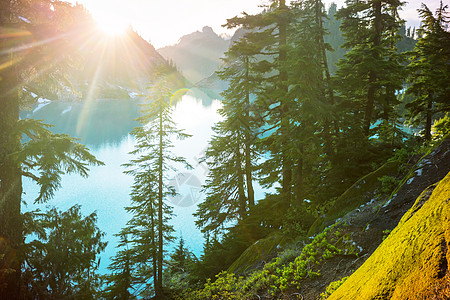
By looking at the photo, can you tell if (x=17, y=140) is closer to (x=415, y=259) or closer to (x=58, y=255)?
(x=58, y=255)

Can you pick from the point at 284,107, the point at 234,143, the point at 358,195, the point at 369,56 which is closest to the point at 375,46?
the point at 369,56

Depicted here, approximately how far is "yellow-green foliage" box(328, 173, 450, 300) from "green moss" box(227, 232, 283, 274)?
728 centimetres

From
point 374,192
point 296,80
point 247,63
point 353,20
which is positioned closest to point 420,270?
point 374,192

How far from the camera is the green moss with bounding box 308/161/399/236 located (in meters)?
7.81

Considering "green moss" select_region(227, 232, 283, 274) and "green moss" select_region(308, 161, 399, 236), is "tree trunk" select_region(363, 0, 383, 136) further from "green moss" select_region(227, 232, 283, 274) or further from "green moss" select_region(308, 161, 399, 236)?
"green moss" select_region(227, 232, 283, 274)

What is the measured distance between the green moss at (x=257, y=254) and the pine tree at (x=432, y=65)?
39.5 ft

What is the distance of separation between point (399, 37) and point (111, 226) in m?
32.2

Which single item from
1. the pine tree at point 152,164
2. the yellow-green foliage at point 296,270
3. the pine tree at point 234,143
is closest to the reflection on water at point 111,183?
the pine tree at point 152,164

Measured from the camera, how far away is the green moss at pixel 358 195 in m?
7.81

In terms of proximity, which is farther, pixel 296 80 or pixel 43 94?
pixel 296 80

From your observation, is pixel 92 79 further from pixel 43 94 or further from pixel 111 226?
pixel 43 94

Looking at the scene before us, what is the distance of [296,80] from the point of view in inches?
392

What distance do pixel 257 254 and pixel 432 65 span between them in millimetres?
15657

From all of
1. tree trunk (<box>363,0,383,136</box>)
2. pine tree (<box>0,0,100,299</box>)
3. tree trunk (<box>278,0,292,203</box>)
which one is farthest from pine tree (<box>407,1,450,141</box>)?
pine tree (<box>0,0,100,299</box>)
